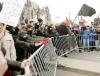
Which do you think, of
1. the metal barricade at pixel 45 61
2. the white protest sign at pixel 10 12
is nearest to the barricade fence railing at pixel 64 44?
the metal barricade at pixel 45 61

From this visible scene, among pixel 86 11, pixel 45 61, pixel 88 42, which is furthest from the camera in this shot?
pixel 86 11

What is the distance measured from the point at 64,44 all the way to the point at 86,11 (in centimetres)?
502

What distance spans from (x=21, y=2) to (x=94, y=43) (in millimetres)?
7741

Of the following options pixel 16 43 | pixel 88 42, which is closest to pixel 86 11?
pixel 88 42

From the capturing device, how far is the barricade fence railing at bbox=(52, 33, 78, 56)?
824cm

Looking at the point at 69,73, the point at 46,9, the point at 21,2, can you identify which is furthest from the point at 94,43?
the point at 21,2

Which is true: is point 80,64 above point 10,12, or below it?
below

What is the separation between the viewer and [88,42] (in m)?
10.3

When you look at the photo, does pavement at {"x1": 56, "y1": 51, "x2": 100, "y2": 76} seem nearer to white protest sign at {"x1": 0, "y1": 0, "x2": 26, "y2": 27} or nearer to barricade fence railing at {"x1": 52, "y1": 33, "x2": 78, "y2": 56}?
barricade fence railing at {"x1": 52, "y1": 33, "x2": 78, "y2": 56}

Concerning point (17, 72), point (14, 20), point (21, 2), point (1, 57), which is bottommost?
point (17, 72)

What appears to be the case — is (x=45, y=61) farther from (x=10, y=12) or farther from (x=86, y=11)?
(x=86, y=11)

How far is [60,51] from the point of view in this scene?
335 inches

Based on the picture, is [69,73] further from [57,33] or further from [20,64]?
[20,64]

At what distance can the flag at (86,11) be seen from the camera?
1326cm
